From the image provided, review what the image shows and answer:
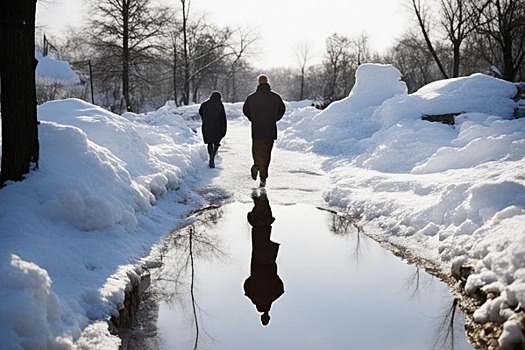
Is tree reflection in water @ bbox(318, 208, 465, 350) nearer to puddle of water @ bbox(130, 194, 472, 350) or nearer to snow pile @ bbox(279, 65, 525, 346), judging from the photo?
puddle of water @ bbox(130, 194, 472, 350)

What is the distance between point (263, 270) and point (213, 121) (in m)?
7.30

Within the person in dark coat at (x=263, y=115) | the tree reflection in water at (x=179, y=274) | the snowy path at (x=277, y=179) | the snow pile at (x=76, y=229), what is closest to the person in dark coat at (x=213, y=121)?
the snowy path at (x=277, y=179)

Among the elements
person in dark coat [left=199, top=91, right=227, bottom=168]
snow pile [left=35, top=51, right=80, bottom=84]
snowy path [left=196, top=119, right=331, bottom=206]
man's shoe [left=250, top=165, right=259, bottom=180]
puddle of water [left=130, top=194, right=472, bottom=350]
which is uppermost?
snow pile [left=35, top=51, right=80, bottom=84]

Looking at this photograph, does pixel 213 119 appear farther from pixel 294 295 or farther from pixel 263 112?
pixel 294 295

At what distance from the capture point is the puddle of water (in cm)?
404

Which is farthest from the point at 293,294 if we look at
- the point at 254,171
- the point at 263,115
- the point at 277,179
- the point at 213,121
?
the point at 213,121

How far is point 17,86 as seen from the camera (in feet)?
18.1

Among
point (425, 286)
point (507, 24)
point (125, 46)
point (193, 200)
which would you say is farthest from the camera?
point (125, 46)

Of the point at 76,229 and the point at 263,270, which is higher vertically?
the point at 76,229

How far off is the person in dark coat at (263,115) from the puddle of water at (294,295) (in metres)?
3.08

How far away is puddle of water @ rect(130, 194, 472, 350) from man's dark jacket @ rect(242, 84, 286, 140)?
3096 mm

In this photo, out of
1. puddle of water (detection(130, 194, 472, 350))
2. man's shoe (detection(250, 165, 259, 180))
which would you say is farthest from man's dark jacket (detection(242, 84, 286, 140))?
puddle of water (detection(130, 194, 472, 350))

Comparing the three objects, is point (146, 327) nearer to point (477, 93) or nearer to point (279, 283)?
point (279, 283)

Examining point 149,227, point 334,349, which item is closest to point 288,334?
point 334,349
